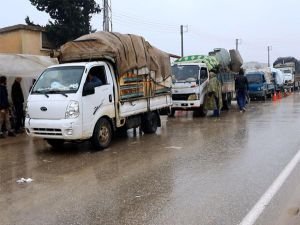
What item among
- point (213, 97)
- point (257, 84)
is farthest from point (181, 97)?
point (257, 84)

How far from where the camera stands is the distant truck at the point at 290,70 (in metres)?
41.6

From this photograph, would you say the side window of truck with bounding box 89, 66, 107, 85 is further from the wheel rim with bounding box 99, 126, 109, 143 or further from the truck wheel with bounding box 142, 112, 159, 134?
the truck wheel with bounding box 142, 112, 159, 134

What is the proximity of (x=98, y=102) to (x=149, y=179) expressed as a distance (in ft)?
11.0

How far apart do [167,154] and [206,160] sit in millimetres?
1113

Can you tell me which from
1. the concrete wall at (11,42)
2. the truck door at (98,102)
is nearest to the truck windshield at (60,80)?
the truck door at (98,102)

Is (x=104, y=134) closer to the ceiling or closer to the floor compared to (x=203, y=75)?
closer to the floor

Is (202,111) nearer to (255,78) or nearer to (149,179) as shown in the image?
(149,179)

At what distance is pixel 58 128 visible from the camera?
946 centimetres

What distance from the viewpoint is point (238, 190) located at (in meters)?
6.44

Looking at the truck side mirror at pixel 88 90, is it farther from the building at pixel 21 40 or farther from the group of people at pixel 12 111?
the building at pixel 21 40

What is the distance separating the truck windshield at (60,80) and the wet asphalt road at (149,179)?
148cm

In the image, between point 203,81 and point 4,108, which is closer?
point 4,108

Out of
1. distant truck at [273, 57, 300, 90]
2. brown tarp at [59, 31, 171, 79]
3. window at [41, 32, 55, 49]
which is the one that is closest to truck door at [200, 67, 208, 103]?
brown tarp at [59, 31, 171, 79]

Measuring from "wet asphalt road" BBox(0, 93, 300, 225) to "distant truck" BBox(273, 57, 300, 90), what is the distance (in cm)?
3066
